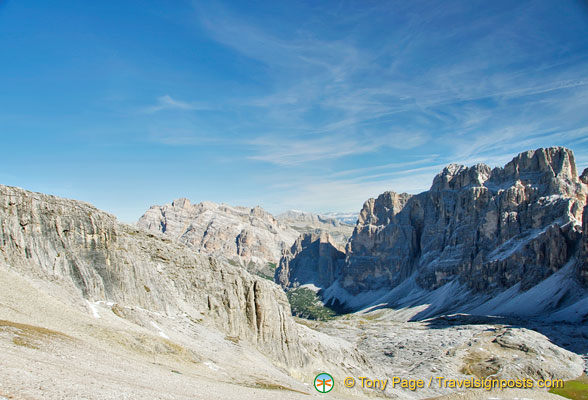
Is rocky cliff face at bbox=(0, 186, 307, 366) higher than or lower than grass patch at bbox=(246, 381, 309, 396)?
higher

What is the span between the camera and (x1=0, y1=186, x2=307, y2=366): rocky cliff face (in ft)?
152

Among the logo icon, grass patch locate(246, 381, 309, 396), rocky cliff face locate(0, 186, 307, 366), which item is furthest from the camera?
the logo icon

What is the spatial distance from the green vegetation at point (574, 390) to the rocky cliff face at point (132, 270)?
207 feet

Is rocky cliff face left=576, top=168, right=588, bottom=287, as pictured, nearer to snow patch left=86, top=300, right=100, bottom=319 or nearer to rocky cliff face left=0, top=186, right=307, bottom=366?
rocky cliff face left=0, top=186, right=307, bottom=366

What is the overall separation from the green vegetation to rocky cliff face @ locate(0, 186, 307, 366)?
6299 centimetres

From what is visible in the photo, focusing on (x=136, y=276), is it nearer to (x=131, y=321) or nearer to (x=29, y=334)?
(x=131, y=321)

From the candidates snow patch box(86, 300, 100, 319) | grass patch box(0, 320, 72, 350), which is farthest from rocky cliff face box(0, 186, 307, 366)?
grass patch box(0, 320, 72, 350)

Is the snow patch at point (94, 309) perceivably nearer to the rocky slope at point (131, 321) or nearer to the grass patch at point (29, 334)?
the rocky slope at point (131, 321)

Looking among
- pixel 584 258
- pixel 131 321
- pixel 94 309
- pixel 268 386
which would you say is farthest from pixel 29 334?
pixel 584 258

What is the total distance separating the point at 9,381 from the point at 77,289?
2872 cm

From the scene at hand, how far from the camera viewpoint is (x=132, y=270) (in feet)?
176

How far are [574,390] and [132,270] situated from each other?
97802 mm

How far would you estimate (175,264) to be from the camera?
6269 cm

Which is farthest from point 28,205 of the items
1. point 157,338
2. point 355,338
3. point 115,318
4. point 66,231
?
point 355,338
